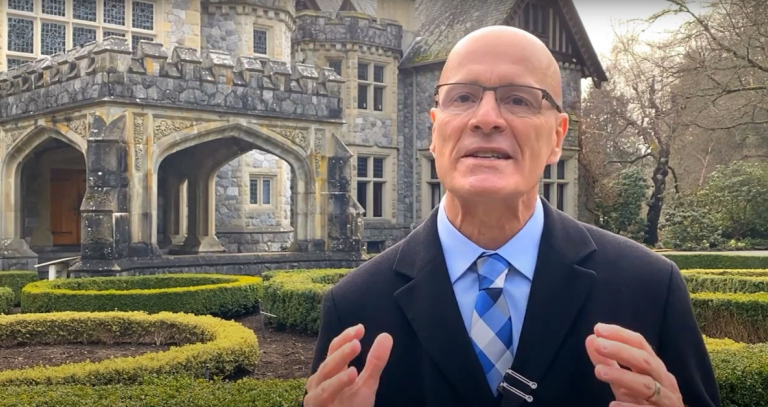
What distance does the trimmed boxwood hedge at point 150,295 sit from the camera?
9773mm

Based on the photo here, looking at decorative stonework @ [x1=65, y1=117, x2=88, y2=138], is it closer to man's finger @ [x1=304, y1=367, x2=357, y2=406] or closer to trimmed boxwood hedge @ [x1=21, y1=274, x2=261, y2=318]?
trimmed boxwood hedge @ [x1=21, y1=274, x2=261, y2=318]

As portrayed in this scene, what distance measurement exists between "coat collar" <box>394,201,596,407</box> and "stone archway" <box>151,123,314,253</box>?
1091 centimetres

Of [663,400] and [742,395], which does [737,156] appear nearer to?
[742,395]

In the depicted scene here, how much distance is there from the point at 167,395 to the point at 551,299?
304 cm

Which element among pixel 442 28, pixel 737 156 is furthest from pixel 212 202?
pixel 737 156

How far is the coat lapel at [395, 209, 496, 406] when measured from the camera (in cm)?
178

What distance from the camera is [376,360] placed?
5.51ft

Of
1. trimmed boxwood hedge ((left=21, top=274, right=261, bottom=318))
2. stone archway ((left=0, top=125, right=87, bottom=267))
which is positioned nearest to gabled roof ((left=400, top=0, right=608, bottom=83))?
stone archway ((left=0, top=125, right=87, bottom=267))

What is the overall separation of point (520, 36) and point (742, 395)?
354 cm

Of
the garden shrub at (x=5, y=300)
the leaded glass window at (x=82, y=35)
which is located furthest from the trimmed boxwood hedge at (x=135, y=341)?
the leaded glass window at (x=82, y=35)

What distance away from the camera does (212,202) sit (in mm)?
17000

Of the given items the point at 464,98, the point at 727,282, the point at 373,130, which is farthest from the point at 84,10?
the point at 464,98

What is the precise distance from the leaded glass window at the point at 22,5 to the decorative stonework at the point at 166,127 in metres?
5.09

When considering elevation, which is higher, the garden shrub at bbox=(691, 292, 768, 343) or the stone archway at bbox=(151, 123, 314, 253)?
the stone archway at bbox=(151, 123, 314, 253)
